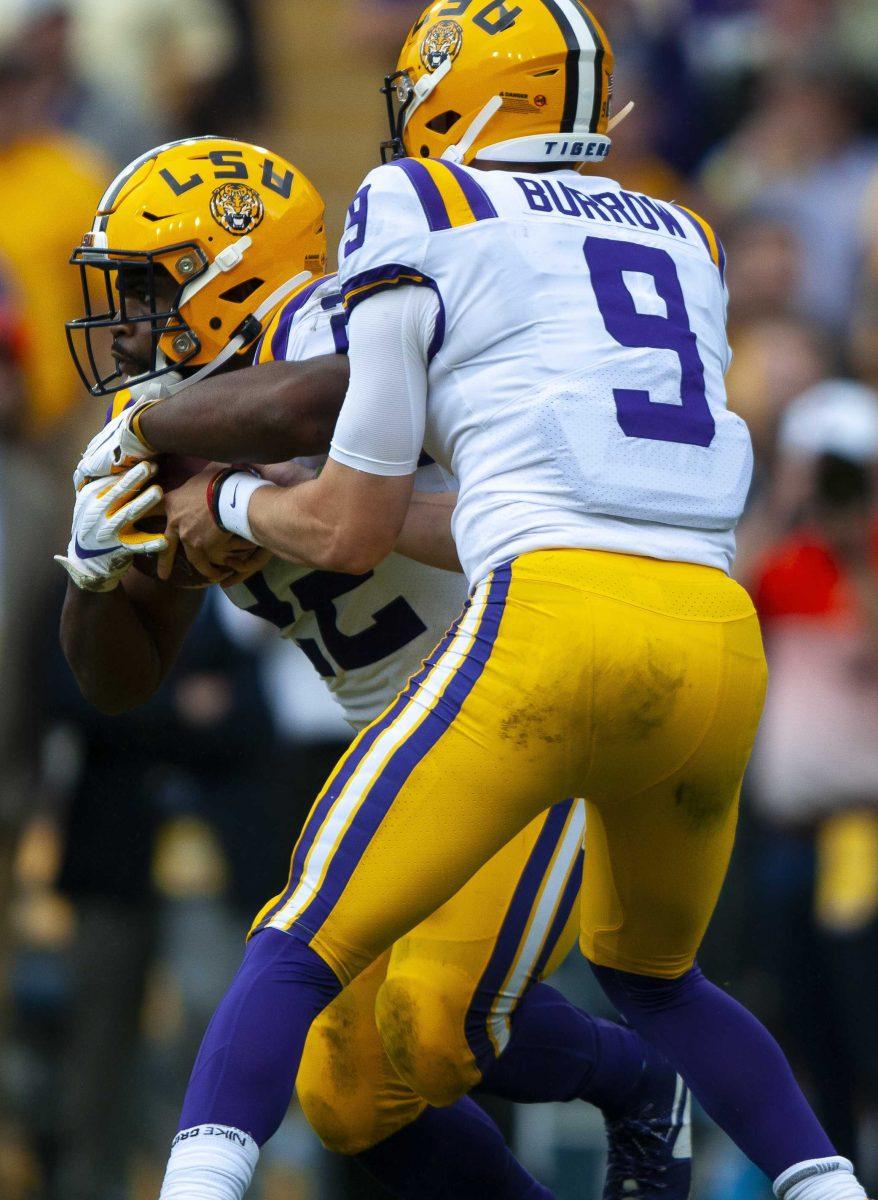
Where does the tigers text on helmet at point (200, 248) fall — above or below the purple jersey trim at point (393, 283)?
below

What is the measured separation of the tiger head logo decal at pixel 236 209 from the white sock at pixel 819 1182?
203 cm

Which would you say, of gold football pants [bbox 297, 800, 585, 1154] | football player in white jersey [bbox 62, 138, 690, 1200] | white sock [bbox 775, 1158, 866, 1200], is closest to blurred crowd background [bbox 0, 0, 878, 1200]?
football player in white jersey [bbox 62, 138, 690, 1200]

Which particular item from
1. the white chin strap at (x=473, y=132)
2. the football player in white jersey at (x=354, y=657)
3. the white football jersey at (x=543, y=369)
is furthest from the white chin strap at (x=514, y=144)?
the football player in white jersey at (x=354, y=657)

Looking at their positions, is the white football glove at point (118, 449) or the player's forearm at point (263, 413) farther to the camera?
the white football glove at point (118, 449)

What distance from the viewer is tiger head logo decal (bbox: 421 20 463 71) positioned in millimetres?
3689

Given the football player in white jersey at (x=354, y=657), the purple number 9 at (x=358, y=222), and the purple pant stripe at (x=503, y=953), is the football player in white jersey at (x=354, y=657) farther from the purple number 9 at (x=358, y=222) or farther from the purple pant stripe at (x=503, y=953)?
the purple number 9 at (x=358, y=222)

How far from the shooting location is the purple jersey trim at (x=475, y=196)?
10.9 ft

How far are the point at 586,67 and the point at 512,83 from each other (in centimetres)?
16

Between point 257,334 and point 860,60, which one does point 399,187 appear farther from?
point 860,60

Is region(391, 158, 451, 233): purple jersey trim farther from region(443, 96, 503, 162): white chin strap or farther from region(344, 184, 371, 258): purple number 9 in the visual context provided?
region(443, 96, 503, 162): white chin strap

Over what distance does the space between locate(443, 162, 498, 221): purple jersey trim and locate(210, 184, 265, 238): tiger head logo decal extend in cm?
71

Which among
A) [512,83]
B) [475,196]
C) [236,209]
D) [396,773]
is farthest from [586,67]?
[396,773]

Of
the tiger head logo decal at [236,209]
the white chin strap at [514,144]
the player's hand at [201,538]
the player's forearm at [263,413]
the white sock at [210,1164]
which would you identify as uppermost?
the white chin strap at [514,144]

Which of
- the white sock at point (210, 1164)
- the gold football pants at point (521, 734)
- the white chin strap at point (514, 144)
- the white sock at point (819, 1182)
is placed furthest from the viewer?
the white chin strap at point (514, 144)
